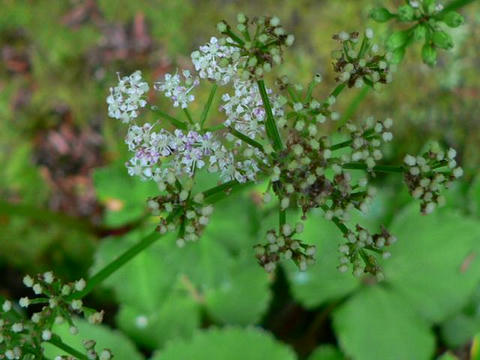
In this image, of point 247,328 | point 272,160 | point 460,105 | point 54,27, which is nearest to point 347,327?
point 247,328

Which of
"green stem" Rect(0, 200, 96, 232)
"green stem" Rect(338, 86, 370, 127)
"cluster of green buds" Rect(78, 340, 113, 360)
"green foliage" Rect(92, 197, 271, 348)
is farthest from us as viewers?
"green foliage" Rect(92, 197, 271, 348)

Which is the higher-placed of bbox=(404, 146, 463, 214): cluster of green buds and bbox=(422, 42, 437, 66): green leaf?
bbox=(422, 42, 437, 66): green leaf

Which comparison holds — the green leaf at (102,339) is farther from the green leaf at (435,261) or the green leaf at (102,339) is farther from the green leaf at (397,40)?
the green leaf at (397,40)

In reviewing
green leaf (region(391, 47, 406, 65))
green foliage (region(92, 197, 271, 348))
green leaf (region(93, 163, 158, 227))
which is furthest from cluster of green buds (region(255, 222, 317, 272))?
green leaf (region(93, 163, 158, 227))

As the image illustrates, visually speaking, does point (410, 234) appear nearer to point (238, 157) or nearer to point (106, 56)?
point (238, 157)

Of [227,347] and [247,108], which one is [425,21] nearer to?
[247,108]

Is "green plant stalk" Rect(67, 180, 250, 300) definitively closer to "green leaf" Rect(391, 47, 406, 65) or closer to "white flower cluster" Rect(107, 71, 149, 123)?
"white flower cluster" Rect(107, 71, 149, 123)
